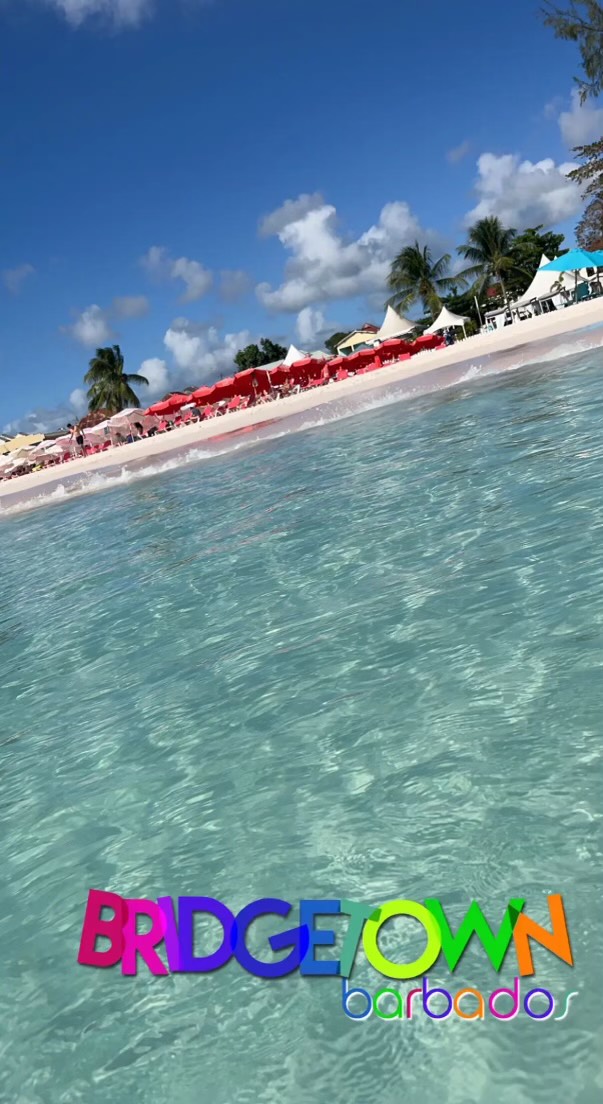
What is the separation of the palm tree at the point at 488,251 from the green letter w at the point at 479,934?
64.9m

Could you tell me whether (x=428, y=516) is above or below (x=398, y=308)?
below

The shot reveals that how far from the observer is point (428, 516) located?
7.49 meters

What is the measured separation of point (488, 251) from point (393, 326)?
12.6 metres

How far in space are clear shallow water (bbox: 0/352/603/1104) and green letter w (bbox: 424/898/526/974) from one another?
4cm

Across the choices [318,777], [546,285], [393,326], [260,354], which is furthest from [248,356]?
[318,777]

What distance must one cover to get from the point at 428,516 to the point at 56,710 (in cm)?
370

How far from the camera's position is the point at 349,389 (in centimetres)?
3653

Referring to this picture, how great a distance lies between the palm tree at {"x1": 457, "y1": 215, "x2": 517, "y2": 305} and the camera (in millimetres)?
63188

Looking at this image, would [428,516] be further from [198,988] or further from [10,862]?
[198,988]

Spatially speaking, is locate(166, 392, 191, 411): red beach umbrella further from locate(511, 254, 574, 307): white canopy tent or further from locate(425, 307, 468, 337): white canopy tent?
locate(511, 254, 574, 307): white canopy tent

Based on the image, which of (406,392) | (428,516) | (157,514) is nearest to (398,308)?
(406,392)

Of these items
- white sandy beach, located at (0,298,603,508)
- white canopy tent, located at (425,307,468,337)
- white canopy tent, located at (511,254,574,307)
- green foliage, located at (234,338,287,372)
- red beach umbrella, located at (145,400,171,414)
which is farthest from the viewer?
green foliage, located at (234,338,287,372)

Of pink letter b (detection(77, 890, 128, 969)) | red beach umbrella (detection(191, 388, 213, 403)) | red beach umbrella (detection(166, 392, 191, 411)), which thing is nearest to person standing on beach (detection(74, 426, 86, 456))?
red beach umbrella (detection(166, 392, 191, 411))

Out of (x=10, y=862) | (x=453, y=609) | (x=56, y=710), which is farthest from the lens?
(x=56, y=710)
